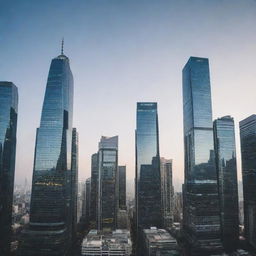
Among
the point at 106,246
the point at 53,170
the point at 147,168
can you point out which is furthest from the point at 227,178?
the point at 53,170

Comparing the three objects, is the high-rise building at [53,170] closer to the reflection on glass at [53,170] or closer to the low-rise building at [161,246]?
the reflection on glass at [53,170]

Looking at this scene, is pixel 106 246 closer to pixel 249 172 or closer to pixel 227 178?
pixel 227 178

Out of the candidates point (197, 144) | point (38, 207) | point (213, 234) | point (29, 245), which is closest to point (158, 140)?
point (197, 144)

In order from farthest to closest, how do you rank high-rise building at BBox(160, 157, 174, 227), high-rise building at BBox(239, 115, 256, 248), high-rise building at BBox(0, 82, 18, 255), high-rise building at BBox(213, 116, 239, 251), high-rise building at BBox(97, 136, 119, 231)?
high-rise building at BBox(160, 157, 174, 227) < high-rise building at BBox(97, 136, 119, 231) < high-rise building at BBox(213, 116, 239, 251) < high-rise building at BBox(239, 115, 256, 248) < high-rise building at BBox(0, 82, 18, 255)

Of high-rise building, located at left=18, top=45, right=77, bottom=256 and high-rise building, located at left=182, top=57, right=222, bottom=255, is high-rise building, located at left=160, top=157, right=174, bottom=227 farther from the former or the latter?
high-rise building, located at left=18, top=45, right=77, bottom=256

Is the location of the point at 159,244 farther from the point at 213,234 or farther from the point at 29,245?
the point at 29,245

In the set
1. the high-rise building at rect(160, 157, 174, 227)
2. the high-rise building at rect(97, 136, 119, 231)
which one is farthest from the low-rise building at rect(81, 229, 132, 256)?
the high-rise building at rect(160, 157, 174, 227)
